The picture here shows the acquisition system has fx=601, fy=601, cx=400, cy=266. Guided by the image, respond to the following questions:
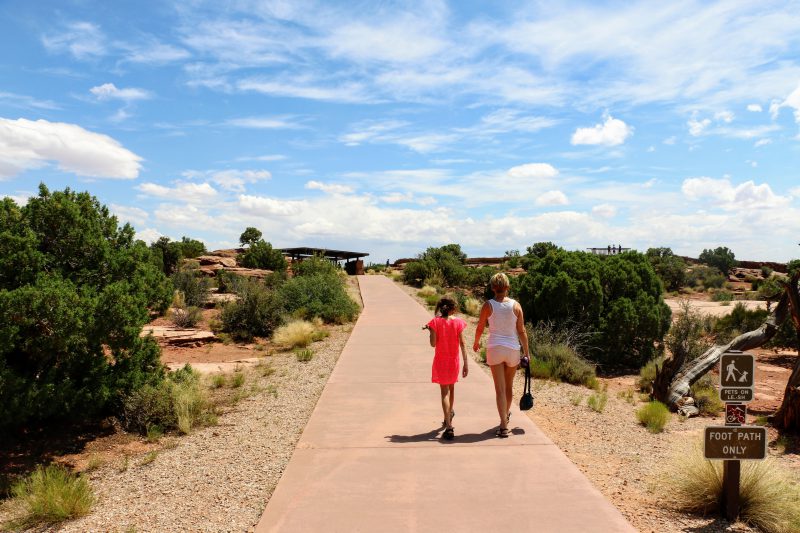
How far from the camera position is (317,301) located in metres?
19.8

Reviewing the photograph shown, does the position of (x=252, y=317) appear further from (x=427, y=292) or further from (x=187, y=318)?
(x=427, y=292)

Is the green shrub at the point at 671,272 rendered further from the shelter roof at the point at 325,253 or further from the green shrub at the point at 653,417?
the green shrub at the point at 653,417

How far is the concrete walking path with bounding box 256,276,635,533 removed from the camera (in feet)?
15.1

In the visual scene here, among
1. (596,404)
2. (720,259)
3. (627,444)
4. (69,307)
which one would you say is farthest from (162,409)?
(720,259)

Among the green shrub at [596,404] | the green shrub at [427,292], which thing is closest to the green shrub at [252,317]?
the green shrub at [596,404]

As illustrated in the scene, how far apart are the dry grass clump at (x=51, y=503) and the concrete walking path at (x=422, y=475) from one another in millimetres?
1666

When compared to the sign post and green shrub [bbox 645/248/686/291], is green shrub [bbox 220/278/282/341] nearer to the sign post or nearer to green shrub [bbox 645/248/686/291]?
the sign post

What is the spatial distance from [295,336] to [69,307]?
8.34m

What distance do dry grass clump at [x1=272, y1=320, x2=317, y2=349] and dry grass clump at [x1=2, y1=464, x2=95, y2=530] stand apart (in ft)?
30.5

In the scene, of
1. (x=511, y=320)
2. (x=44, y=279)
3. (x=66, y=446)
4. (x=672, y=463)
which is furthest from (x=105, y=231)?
(x=672, y=463)

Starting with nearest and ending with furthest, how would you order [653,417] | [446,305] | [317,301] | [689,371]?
[446,305] < [653,417] < [689,371] < [317,301]

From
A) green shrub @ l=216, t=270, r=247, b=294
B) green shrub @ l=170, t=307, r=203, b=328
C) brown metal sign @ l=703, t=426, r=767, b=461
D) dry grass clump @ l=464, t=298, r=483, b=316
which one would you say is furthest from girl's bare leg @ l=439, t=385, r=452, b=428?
green shrub @ l=216, t=270, r=247, b=294

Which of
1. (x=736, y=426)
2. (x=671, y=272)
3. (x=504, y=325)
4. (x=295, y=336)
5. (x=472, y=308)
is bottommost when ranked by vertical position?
(x=295, y=336)

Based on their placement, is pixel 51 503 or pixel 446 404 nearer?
pixel 51 503
